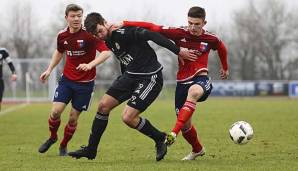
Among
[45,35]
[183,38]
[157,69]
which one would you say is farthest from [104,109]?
[45,35]

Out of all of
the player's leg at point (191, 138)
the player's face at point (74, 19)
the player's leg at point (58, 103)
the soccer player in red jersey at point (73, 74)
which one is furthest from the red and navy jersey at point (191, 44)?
the player's leg at point (58, 103)

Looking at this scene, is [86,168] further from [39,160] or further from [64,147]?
[64,147]

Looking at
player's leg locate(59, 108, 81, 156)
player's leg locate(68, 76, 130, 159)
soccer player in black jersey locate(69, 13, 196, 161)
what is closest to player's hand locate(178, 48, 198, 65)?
soccer player in black jersey locate(69, 13, 196, 161)

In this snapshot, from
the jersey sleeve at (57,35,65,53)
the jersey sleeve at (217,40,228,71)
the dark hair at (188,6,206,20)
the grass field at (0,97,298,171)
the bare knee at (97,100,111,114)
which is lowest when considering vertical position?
the grass field at (0,97,298,171)

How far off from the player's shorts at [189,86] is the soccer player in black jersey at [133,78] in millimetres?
406

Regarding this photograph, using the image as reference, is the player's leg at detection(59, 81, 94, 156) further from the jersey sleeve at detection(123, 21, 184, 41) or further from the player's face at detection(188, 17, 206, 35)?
the player's face at detection(188, 17, 206, 35)

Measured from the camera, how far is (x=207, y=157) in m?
10.6

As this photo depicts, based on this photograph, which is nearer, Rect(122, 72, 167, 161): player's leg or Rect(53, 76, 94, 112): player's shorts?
Rect(122, 72, 167, 161): player's leg

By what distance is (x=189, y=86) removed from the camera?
9.97 m

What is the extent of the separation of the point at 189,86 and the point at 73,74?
223cm

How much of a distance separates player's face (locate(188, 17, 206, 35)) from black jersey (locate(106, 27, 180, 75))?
527mm

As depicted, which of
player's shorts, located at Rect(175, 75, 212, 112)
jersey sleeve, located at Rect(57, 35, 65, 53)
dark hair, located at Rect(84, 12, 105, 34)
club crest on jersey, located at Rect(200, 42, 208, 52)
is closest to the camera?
dark hair, located at Rect(84, 12, 105, 34)

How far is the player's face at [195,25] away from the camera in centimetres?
970

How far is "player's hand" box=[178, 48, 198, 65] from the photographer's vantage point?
9540mm
